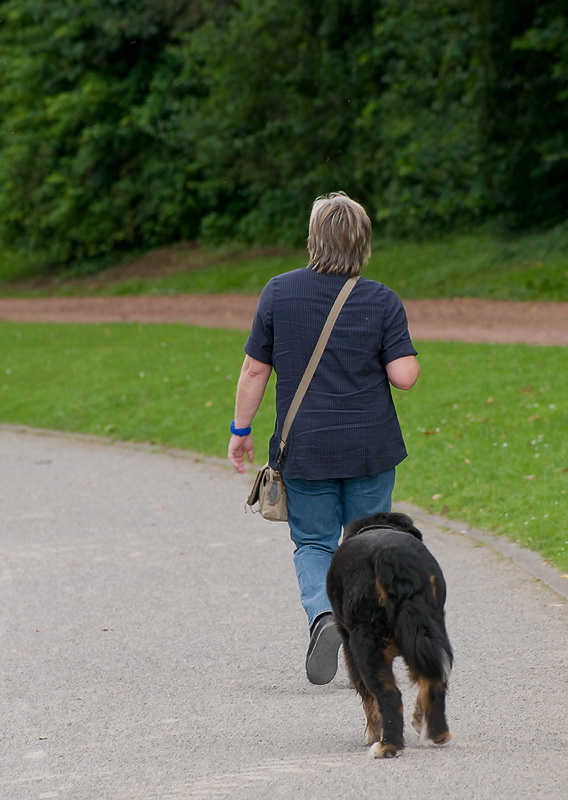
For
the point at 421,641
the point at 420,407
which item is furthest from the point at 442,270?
the point at 421,641

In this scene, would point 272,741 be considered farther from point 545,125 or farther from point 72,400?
point 545,125

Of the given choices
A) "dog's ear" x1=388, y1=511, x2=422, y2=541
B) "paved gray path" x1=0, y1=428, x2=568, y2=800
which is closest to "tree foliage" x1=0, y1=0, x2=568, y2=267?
"paved gray path" x1=0, y1=428, x2=568, y2=800

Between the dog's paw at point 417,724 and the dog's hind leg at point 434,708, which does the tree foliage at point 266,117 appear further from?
the dog's hind leg at point 434,708

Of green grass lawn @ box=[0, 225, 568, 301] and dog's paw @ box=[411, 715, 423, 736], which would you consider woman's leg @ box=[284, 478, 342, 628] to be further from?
green grass lawn @ box=[0, 225, 568, 301]

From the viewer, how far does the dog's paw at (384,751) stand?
152 inches

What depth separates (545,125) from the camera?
2302 centimetres

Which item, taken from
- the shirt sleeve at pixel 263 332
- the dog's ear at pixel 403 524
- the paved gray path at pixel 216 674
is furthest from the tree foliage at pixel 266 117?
the dog's ear at pixel 403 524

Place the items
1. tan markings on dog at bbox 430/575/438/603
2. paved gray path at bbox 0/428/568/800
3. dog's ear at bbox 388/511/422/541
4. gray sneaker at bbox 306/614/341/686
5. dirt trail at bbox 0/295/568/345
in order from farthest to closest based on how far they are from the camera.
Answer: dirt trail at bbox 0/295/568/345 < gray sneaker at bbox 306/614/341/686 < dog's ear at bbox 388/511/422/541 < tan markings on dog at bbox 430/575/438/603 < paved gray path at bbox 0/428/568/800

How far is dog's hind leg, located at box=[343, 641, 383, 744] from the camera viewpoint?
4.01m

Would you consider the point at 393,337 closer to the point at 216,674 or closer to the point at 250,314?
the point at 216,674

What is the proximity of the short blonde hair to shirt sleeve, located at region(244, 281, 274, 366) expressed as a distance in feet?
0.75

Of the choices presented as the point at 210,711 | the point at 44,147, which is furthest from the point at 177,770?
the point at 44,147

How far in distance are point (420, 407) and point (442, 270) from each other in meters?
12.8

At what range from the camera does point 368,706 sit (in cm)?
403
